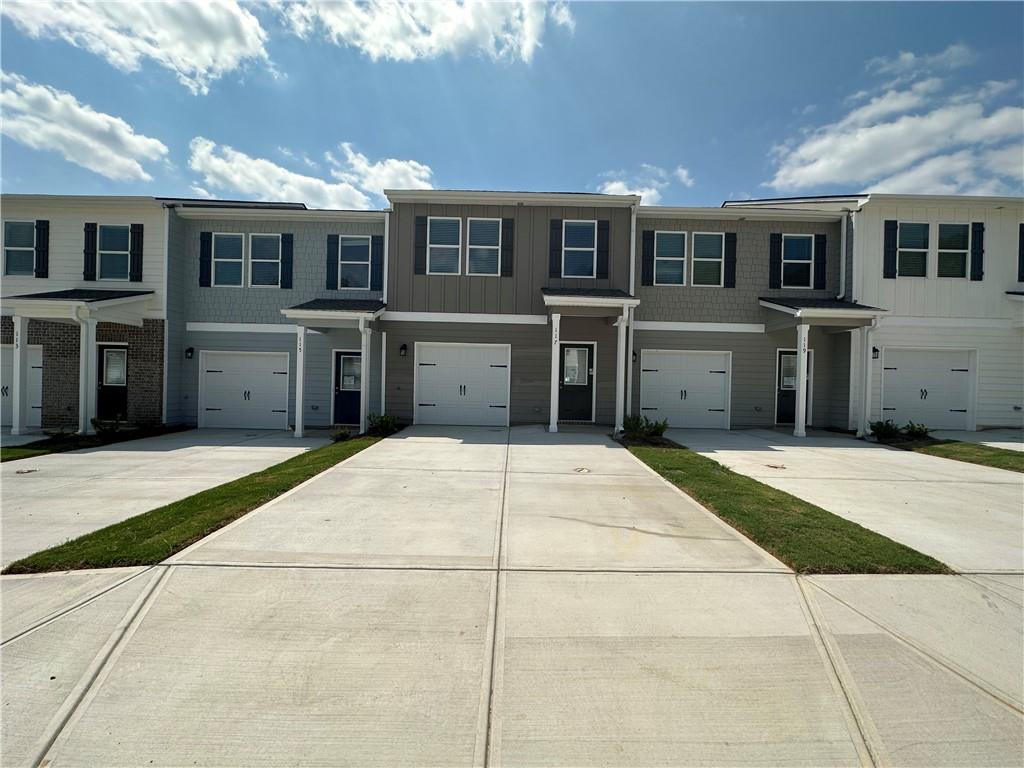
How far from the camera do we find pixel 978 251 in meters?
12.0

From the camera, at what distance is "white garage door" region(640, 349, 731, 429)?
1242cm

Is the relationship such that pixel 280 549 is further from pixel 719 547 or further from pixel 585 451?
pixel 585 451

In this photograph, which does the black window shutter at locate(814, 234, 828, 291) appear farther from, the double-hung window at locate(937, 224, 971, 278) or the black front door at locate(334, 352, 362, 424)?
the black front door at locate(334, 352, 362, 424)

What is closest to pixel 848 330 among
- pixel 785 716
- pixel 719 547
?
pixel 719 547

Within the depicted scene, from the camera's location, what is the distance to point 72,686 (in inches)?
93.2

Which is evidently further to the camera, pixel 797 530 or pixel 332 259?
pixel 332 259

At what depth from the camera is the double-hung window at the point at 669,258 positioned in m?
12.3

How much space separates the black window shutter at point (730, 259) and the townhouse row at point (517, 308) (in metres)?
0.04

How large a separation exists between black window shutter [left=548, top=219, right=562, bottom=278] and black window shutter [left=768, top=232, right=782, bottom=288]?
5.62 m

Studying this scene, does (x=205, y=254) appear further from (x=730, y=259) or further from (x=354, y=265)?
(x=730, y=259)

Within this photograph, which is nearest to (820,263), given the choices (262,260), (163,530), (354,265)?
(354,265)

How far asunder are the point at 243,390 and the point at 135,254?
4267mm

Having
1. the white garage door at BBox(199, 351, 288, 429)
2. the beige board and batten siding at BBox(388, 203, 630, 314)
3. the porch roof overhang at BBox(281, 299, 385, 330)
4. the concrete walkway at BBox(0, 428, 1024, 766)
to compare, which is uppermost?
the beige board and batten siding at BBox(388, 203, 630, 314)

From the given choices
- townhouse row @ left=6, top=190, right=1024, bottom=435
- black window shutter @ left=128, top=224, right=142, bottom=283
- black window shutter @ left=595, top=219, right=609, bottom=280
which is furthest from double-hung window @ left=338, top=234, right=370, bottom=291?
black window shutter @ left=595, top=219, right=609, bottom=280
